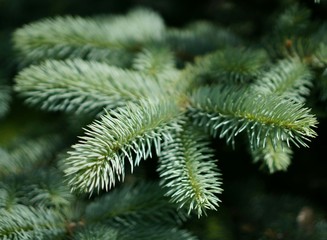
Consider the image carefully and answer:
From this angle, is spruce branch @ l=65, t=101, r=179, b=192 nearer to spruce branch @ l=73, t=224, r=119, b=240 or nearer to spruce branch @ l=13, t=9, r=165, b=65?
spruce branch @ l=73, t=224, r=119, b=240

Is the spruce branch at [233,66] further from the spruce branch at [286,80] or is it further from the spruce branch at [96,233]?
the spruce branch at [96,233]

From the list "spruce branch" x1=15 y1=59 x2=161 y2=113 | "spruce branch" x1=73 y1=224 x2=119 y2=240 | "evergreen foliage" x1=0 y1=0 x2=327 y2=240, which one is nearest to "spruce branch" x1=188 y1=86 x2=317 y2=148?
"evergreen foliage" x1=0 y1=0 x2=327 y2=240

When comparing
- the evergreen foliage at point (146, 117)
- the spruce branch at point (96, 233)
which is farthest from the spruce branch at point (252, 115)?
the spruce branch at point (96, 233)

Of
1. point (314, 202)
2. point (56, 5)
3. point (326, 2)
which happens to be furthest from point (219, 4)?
point (314, 202)

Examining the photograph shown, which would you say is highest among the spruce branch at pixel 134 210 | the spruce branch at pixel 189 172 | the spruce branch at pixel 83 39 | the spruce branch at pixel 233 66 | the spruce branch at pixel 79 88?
the spruce branch at pixel 83 39

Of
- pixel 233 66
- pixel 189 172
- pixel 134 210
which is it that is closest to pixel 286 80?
pixel 233 66

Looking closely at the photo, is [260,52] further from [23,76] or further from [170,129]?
[23,76]

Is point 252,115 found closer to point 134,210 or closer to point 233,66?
point 233,66
